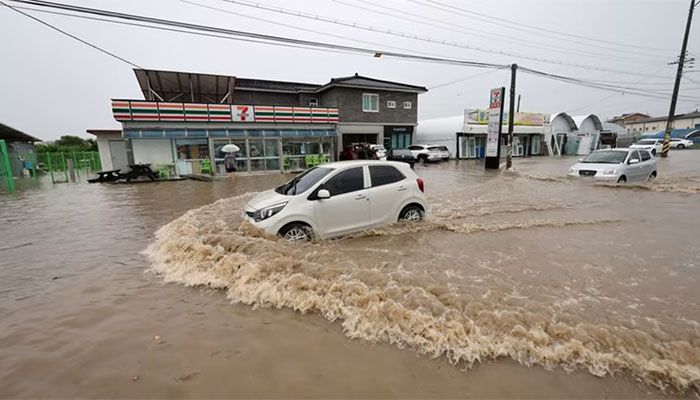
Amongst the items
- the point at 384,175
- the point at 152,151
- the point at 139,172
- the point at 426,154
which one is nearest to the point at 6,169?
the point at 139,172

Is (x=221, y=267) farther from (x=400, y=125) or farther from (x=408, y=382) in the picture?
(x=400, y=125)

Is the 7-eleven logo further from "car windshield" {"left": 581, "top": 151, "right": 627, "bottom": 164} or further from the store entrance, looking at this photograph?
"car windshield" {"left": 581, "top": 151, "right": 627, "bottom": 164}

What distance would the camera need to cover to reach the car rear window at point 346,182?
563 centimetres

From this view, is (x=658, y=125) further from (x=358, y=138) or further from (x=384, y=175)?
(x=384, y=175)

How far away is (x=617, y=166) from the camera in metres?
11.1

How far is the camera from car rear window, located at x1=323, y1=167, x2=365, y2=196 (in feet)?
18.5

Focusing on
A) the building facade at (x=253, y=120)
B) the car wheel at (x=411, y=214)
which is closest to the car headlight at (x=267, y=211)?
the car wheel at (x=411, y=214)

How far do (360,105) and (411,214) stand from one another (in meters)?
19.7

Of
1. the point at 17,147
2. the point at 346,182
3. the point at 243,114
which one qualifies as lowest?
the point at 346,182

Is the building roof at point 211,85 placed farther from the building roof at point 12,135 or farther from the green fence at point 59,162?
the building roof at point 12,135

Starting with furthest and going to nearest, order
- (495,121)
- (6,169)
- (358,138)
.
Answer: (358,138)
(495,121)
(6,169)

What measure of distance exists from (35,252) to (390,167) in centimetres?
676

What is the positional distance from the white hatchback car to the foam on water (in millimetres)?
279

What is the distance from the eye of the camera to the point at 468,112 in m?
29.0
